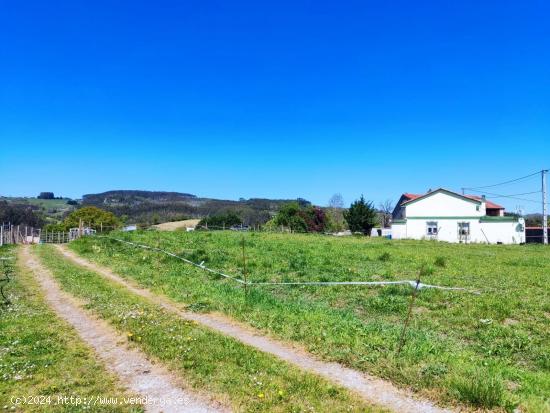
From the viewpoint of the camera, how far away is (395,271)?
15.9 meters

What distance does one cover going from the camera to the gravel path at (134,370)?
Answer: 5.12m

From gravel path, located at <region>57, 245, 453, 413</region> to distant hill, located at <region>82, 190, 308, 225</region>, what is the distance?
308 feet

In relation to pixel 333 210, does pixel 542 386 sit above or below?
below

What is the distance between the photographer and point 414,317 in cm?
937

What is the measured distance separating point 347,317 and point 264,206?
131 metres

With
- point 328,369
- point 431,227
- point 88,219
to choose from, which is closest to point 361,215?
point 431,227

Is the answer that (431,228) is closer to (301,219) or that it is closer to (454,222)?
(454,222)

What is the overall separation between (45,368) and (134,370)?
1.29 metres

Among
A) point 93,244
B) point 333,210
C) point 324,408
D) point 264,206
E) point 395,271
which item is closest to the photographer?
point 324,408

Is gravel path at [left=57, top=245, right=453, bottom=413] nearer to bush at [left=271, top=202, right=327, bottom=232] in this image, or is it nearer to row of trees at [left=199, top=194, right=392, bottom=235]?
row of trees at [left=199, top=194, right=392, bottom=235]

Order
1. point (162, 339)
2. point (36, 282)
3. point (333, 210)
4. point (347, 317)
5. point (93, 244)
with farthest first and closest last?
point (333, 210) < point (93, 244) < point (36, 282) < point (347, 317) < point (162, 339)

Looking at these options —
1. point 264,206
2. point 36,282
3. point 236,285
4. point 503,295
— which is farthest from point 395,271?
point 264,206

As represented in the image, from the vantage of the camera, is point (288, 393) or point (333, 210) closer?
point (288, 393)

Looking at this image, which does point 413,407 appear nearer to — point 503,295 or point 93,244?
point 503,295
